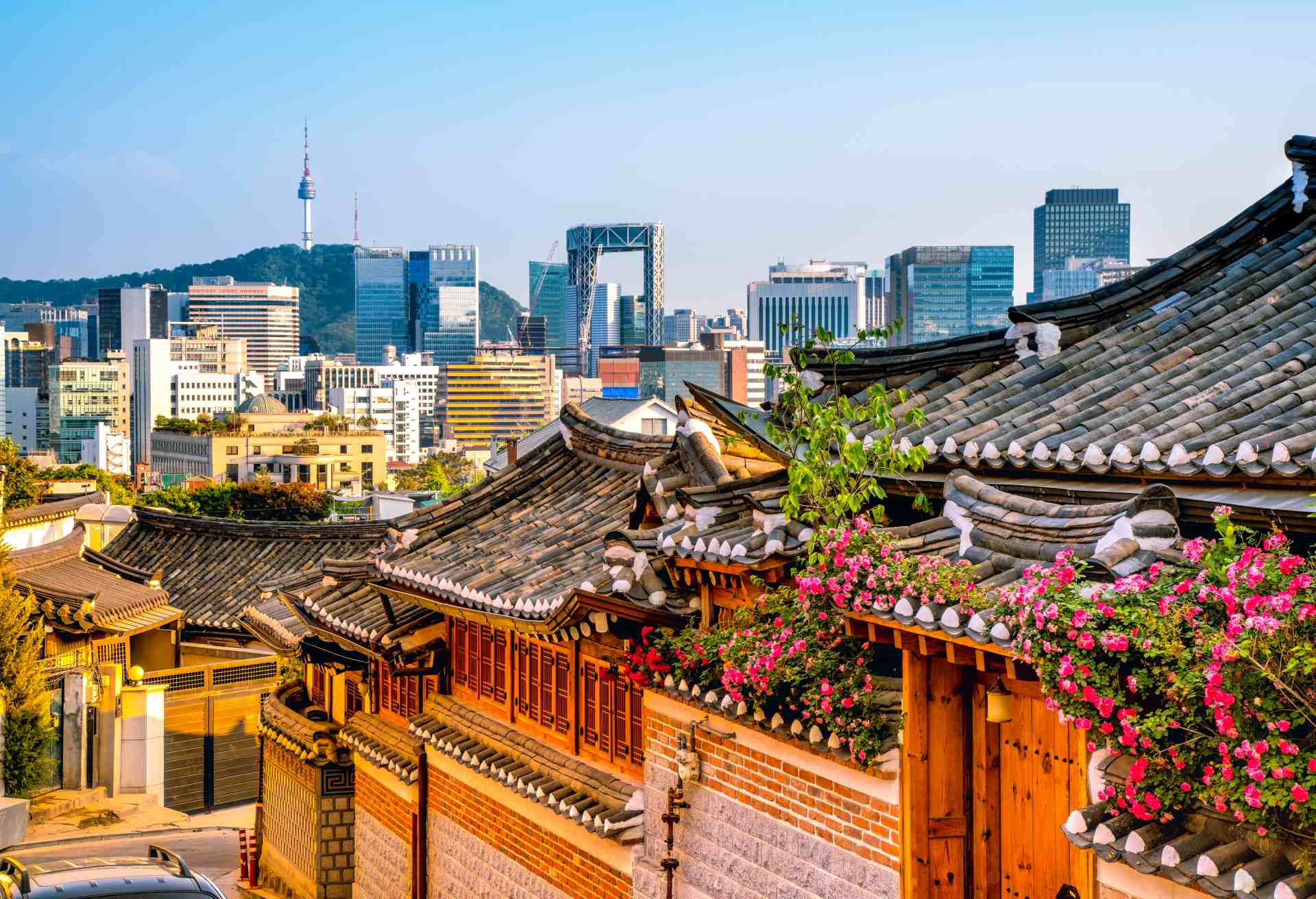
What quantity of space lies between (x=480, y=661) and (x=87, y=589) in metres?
17.3

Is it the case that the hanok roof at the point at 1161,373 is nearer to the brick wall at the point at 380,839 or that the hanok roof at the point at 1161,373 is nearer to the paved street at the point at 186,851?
the brick wall at the point at 380,839

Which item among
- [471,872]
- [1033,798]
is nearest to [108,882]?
[471,872]

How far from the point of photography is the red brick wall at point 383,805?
1647cm

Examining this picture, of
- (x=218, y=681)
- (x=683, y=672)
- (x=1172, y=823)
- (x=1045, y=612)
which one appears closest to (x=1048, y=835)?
(x=1172, y=823)

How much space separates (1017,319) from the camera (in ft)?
34.4

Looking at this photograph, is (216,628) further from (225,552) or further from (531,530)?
(531,530)

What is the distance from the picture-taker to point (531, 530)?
15.5m

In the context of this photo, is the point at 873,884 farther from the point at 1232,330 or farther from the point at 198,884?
the point at 198,884

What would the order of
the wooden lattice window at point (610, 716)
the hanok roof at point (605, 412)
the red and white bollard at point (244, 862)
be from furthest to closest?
the hanok roof at point (605, 412)
the red and white bollard at point (244, 862)
the wooden lattice window at point (610, 716)

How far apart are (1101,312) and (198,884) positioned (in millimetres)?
9229

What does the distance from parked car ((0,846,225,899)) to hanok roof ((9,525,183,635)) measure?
1526 cm

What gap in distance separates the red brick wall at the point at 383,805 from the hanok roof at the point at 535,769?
1.30m

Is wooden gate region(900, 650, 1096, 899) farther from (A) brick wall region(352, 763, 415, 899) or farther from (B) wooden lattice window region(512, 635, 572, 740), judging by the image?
(A) brick wall region(352, 763, 415, 899)

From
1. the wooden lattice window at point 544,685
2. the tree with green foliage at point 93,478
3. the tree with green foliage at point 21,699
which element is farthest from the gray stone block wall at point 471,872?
the tree with green foliage at point 93,478
